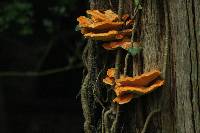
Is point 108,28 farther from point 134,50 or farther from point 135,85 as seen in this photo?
point 135,85

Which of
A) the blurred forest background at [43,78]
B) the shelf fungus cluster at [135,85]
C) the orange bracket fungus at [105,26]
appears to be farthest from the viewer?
the blurred forest background at [43,78]

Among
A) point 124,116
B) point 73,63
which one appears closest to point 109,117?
point 124,116

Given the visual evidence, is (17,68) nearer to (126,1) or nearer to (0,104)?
(0,104)

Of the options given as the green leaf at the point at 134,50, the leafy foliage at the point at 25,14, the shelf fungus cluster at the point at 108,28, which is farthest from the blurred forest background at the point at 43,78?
the green leaf at the point at 134,50

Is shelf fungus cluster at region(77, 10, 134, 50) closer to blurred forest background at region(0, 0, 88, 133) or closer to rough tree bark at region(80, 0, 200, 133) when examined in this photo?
rough tree bark at region(80, 0, 200, 133)

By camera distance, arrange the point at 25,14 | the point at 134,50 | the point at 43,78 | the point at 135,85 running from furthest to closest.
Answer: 1. the point at 43,78
2. the point at 25,14
3. the point at 134,50
4. the point at 135,85

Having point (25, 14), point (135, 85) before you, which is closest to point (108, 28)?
point (135, 85)

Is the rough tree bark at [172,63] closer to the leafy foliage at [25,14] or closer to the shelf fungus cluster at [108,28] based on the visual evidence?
the shelf fungus cluster at [108,28]

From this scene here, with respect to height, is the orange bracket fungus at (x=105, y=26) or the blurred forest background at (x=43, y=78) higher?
the orange bracket fungus at (x=105, y=26)
